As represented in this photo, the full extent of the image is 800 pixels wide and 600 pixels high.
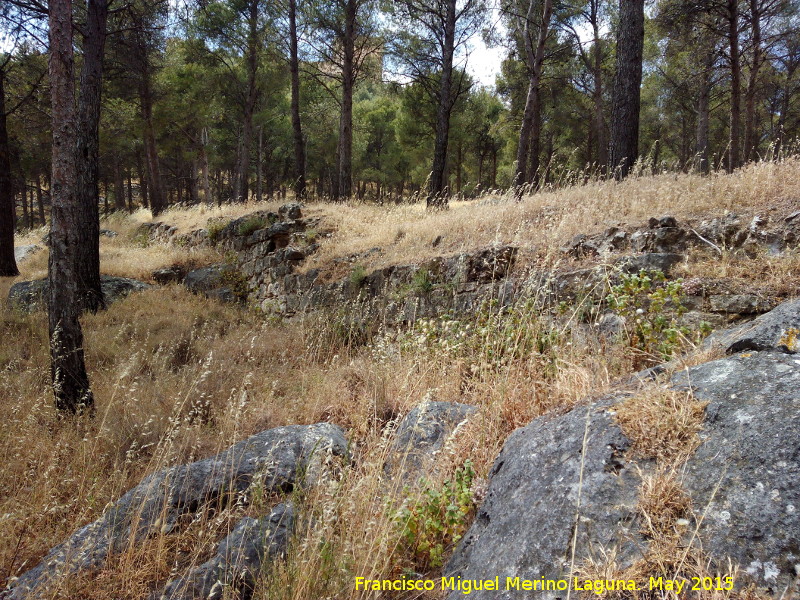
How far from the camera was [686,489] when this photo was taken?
1483 mm

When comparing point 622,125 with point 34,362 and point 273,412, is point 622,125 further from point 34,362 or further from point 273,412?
point 34,362

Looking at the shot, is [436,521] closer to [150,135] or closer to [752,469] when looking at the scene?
[752,469]

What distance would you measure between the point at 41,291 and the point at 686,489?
390 inches

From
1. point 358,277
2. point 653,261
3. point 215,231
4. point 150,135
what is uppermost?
point 150,135

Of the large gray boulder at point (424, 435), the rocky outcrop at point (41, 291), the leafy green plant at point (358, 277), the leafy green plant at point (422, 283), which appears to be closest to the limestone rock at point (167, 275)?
the rocky outcrop at point (41, 291)

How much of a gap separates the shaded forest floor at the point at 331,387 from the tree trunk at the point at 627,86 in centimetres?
131

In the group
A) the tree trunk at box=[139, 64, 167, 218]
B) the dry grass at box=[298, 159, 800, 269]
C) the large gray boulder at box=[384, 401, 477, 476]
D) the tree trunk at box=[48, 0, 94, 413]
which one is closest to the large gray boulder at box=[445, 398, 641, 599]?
the large gray boulder at box=[384, 401, 477, 476]

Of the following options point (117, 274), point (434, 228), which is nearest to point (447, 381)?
point (434, 228)

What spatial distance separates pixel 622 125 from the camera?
7.73 metres

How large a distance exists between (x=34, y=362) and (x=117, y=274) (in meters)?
4.97

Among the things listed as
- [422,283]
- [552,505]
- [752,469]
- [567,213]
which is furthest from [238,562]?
[567,213]

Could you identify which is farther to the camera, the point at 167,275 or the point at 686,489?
the point at 167,275

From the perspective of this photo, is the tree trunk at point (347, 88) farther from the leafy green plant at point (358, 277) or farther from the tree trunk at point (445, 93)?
the leafy green plant at point (358, 277)

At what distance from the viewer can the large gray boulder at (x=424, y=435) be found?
7.98ft
